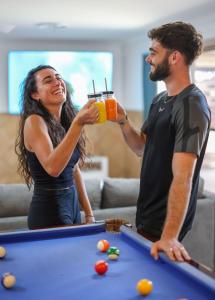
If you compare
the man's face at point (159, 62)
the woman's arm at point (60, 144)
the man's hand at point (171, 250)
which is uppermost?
the man's face at point (159, 62)

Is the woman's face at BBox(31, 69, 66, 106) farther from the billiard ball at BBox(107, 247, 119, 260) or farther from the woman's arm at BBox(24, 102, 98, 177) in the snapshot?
the billiard ball at BBox(107, 247, 119, 260)

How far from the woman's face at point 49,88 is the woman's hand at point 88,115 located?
323 millimetres

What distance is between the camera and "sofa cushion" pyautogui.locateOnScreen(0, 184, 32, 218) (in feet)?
9.80

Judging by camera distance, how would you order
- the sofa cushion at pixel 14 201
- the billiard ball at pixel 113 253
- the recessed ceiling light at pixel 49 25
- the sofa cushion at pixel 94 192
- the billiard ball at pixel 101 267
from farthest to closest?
the recessed ceiling light at pixel 49 25
the sofa cushion at pixel 94 192
the sofa cushion at pixel 14 201
the billiard ball at pixel 113 253
the billiard ball at pixel 101 267

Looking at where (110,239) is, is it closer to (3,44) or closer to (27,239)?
(27,239)

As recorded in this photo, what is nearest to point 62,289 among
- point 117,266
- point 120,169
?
point 117,266

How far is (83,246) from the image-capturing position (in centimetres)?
185

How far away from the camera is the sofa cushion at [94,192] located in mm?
3211

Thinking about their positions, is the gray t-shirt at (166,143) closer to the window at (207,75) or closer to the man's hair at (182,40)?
the man's hair at (182,40)

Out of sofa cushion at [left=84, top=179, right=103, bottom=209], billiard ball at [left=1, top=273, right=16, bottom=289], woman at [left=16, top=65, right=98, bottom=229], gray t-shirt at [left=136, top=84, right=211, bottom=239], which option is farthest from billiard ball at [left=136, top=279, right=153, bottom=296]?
sofa cushion at [left=84, top=179, right=103, bottom=209]

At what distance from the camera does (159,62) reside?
207 cm

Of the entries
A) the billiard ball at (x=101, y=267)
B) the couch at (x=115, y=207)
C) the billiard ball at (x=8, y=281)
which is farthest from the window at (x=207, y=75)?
the billiard ball at (x=8, y=281)

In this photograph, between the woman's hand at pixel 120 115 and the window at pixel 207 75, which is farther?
the window at pixel 207 75

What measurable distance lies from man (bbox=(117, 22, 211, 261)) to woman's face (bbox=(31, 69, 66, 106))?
0.50 meters
